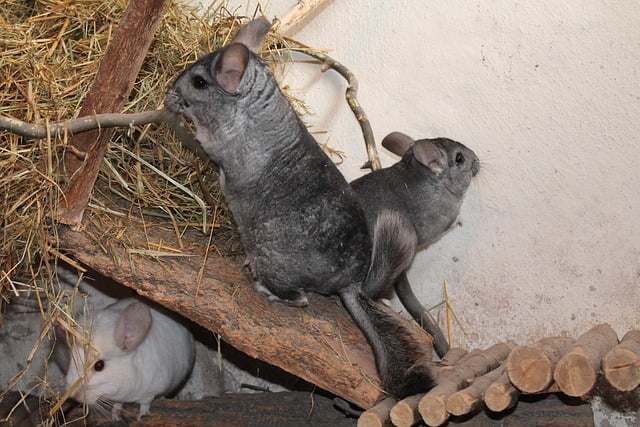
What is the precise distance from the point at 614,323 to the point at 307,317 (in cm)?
105

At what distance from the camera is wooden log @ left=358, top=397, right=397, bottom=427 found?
2318mm

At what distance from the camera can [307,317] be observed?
8.68 feet

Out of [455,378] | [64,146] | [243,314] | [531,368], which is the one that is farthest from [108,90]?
[531,368]

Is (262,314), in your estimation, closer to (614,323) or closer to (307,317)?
(307,317)

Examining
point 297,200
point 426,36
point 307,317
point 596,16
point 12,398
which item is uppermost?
point 596,16

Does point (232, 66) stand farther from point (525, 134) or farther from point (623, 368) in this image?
point (623, 368)

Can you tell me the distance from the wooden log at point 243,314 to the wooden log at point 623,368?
62 cm

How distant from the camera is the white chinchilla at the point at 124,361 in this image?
321 centimetres

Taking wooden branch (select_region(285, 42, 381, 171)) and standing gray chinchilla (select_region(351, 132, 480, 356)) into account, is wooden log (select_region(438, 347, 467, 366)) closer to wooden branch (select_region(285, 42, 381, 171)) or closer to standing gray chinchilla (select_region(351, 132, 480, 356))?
standing gray chinchilla (select_region(351, 132, 480, 356))

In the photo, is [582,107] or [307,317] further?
[582,107]

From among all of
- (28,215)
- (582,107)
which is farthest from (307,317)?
(582,107)

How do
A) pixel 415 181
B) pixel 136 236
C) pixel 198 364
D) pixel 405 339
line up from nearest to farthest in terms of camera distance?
pixel 405 339
pixel 136 236
pixel 415 181
pixel 198 364

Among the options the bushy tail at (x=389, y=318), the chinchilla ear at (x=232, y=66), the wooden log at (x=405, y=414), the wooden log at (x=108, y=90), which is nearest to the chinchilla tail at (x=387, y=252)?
the bushy tail at (x=389, y=318)

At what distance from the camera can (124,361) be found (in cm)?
331
